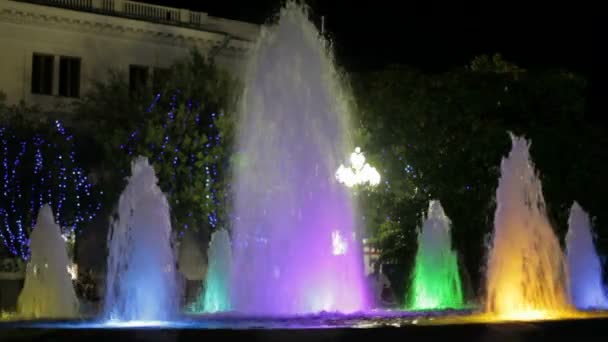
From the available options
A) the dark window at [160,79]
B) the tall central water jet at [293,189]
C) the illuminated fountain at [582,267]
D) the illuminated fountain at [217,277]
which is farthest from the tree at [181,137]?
the illuminated fountain at [582,267]

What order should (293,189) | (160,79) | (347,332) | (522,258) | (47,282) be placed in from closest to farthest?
(347,332), (293,189), (522,258), (47,282), (160,79)

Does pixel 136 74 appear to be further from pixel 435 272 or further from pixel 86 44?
pixel 435 272

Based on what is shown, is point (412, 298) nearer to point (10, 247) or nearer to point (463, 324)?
point (463, 324)

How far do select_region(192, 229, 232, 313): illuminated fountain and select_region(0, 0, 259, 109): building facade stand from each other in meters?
9.79

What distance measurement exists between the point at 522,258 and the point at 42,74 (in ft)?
67.0

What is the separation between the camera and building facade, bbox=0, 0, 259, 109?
A: 30000 millimetres

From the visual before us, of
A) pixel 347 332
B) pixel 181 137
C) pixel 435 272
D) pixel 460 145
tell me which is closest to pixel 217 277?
pixel 435 272

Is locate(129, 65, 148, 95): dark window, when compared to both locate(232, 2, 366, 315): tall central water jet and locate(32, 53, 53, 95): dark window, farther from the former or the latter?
locate(232, 2, 366, 315): tall central water jet

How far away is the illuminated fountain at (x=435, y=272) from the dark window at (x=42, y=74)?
51.4 ft

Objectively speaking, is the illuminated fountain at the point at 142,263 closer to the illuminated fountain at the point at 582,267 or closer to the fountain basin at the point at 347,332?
the fountain basin at the point at 347,332

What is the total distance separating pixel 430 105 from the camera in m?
31.5

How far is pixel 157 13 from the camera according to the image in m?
33.4

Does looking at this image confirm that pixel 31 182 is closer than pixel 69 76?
Yes

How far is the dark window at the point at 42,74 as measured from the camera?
101 feet
